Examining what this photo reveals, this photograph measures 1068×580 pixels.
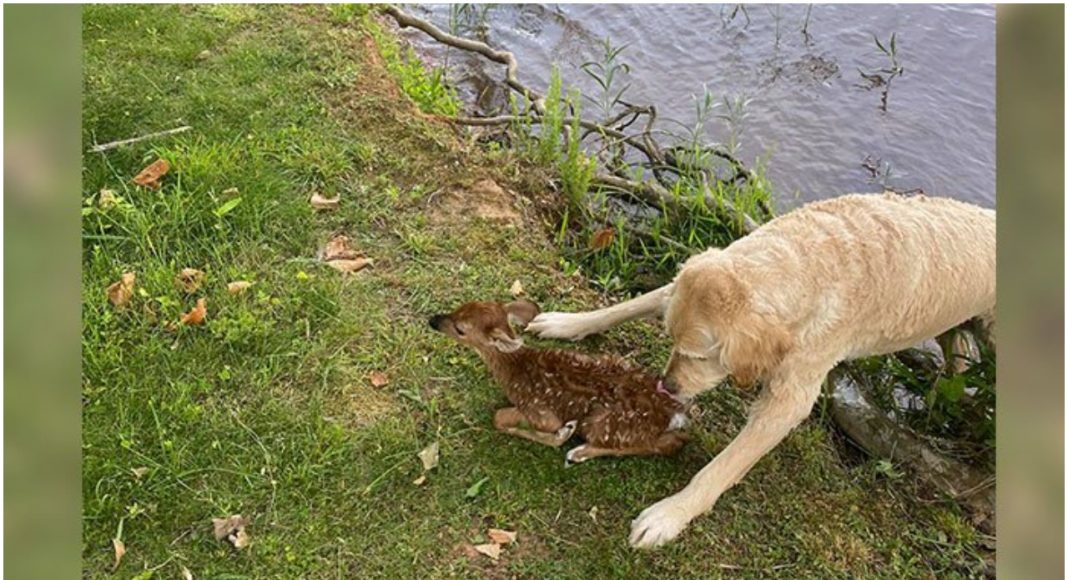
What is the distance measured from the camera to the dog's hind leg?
13.8ft

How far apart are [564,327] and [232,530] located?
5.98ft

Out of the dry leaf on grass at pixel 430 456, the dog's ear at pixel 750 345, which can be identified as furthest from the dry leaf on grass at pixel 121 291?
the dog's ear at pixel 750 345

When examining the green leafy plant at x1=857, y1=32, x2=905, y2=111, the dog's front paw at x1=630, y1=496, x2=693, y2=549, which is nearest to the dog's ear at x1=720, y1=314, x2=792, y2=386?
the dog's front paw at x1=630, y1=496, x2=693, y2=549

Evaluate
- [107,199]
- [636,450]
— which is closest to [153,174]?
Answer: [107,199]

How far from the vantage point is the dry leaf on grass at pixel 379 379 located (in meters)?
3.84

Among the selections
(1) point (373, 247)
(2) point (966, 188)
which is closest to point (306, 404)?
(1) point (373, 247)

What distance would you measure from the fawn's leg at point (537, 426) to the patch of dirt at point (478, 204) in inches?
57.5

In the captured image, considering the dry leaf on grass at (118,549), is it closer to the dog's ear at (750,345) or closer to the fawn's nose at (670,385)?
the fawn's nose at (670,385)

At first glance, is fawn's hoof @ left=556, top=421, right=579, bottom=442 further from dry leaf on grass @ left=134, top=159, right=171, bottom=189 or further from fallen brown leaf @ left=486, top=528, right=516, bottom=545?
dry leaf on grass @ left=134, top=159, right=171, bottom=189

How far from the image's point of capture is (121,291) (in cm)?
390

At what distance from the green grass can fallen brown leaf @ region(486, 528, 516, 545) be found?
0.04 meters

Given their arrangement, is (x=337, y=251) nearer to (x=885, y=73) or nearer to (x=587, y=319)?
(x=587, y=319)

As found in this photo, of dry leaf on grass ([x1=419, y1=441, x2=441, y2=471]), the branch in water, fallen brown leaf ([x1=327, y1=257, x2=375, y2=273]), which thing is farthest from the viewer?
the branch in water

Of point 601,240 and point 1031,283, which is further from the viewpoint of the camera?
point 601,240
